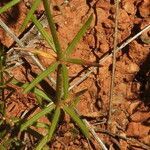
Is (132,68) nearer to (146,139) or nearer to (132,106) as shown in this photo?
(132,106)

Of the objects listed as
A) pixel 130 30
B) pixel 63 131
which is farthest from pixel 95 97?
pixel 130 30

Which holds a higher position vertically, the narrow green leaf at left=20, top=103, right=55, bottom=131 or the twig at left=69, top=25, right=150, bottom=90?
the narrow green leaf at left=20, top=103, right=55, bottom=131

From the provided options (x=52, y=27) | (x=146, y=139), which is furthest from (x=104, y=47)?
(x=52, y=27)

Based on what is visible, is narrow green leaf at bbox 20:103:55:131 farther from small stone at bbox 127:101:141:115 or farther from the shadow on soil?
the shadow on soil

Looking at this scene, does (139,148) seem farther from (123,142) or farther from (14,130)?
(14,130)

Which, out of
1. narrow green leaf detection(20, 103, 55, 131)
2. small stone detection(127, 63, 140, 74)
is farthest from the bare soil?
narrow green leaf detection(20, 103, 55, 131)

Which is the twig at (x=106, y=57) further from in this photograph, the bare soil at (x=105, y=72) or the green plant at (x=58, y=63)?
the green plant at (x=58, y=63)

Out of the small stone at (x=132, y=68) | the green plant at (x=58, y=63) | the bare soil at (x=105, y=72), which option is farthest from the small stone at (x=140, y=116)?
the green plant at (x=58, y=63)

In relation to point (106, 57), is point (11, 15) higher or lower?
higher
